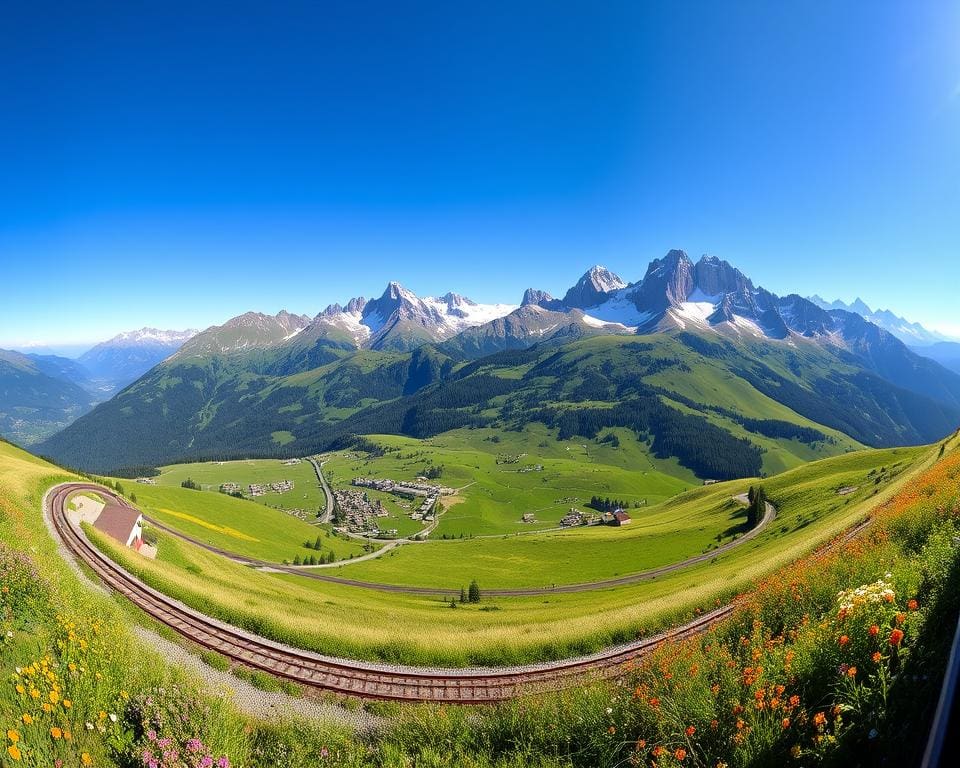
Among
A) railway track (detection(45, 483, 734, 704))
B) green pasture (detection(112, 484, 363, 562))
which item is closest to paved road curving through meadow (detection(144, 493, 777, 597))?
green pasture (detection(112, 484, 363, 562))

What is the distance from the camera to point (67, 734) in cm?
987

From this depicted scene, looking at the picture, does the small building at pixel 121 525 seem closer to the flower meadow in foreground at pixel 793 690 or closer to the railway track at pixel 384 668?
the railway track at pixel 384 668

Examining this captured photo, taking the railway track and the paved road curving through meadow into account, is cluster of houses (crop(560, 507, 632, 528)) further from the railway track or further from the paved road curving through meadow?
the railway track

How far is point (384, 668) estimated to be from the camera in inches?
813

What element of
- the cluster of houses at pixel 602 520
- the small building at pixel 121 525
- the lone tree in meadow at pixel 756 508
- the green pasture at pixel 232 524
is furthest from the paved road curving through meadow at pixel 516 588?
the cluster of houses at pixel 602 520

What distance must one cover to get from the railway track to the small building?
1953cm

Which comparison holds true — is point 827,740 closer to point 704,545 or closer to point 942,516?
point 942,516

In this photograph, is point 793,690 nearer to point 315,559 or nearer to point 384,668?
point 384,668

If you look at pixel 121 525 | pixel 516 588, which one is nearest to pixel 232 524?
pixel 516 588

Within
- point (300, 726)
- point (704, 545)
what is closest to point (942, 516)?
point (300, 726)

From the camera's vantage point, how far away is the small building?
41375 mm

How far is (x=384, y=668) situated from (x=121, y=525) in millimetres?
38485

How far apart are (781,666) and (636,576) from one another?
7638cm

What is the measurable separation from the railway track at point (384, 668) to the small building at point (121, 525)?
1953 centimetres
